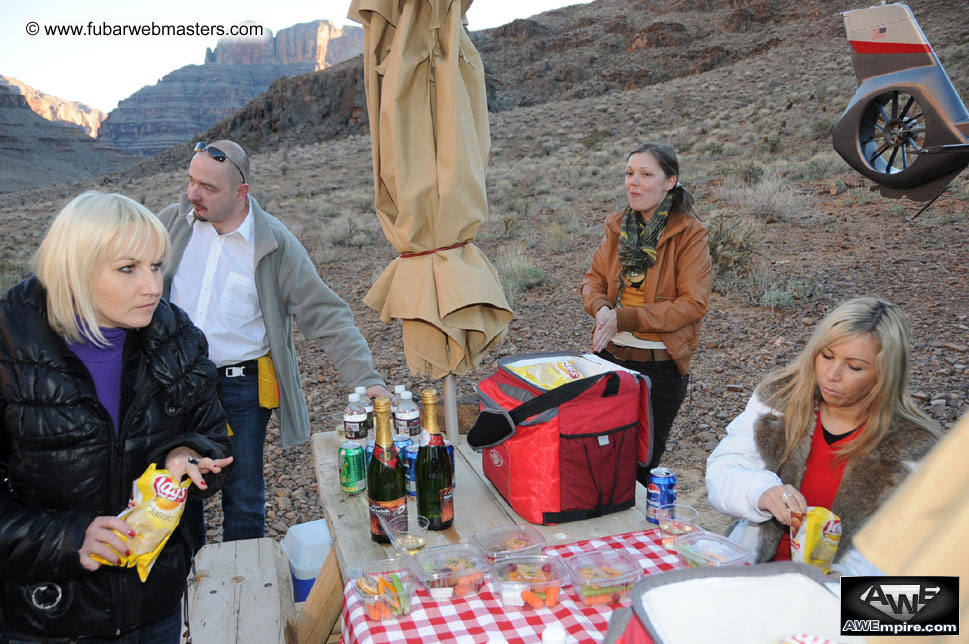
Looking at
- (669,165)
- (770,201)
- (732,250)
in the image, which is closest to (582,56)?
(770,201)

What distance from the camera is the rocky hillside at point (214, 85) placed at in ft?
476

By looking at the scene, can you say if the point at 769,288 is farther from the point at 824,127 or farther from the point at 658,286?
the point at 824,127

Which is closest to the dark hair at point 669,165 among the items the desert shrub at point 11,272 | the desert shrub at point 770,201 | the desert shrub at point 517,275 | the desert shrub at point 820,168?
the desert shrub at point 517,275

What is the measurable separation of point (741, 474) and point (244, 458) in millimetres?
2396

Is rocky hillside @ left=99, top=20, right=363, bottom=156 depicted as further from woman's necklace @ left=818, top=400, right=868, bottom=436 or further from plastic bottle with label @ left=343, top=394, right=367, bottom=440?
woman's necklace @ left=818, top=400, right=868, bottom=436

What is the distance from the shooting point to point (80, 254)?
189 centimetres

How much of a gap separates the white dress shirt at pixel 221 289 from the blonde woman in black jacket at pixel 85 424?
115cm

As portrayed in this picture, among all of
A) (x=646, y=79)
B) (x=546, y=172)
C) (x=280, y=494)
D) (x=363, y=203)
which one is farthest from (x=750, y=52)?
(x=280, y=494)

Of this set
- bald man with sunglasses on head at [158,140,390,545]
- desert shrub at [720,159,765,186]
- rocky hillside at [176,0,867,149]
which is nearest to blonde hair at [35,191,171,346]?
bald man with sunglasses on head at [158,140,390,545]

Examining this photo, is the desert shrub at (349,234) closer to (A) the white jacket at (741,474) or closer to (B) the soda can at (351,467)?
(B) the soda can at (351,467)

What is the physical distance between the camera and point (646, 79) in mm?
50906

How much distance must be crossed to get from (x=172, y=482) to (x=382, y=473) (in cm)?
62

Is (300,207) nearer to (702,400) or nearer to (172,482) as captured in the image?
(702,400)

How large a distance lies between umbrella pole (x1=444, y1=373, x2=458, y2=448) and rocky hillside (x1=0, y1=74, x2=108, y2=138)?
153373 mm
